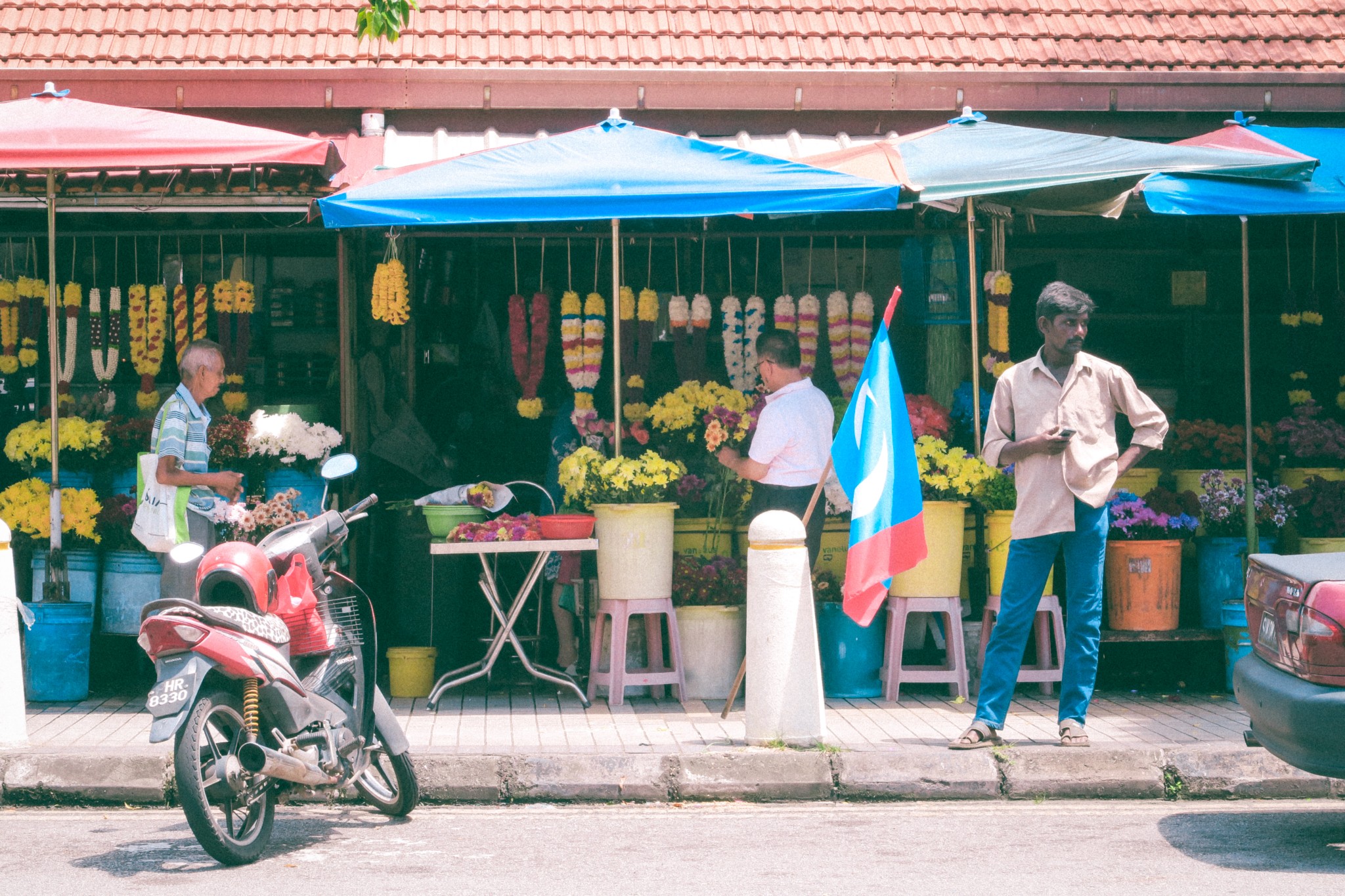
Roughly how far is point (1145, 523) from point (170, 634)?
547 centimetres

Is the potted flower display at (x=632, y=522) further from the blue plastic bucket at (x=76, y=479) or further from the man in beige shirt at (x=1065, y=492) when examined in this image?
the blue plastic bucket at (x=76, y=479)

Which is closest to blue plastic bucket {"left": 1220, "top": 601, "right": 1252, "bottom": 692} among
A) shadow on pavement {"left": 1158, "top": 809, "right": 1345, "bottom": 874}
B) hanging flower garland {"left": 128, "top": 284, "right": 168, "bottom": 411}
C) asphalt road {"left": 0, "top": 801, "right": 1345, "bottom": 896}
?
asphalt road {"left": 0, "top": 801, "right": 1345, "bottom": 896}

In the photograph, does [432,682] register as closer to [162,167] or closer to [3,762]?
[3,762]

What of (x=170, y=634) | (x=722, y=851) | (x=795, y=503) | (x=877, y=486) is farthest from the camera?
(x=795, y=503)

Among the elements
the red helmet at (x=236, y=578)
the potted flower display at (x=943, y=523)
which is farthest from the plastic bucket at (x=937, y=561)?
the red helmet at (x=236, y=578)

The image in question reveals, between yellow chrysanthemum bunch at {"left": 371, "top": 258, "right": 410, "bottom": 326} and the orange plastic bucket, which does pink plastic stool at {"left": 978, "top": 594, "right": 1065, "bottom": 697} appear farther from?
yellow chrysanthemum bunch at {"left": 371, "top": 258, "right": 410, "bottom": 326}

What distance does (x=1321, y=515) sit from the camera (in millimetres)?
8242

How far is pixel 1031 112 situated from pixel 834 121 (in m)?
1.36

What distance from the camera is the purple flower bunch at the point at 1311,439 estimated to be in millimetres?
8562

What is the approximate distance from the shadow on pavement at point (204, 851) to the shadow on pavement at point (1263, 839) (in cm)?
316

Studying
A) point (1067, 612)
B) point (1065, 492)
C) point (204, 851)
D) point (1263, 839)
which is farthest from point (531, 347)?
point (1263, 839)

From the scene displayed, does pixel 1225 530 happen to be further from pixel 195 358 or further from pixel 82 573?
pixel 82 573

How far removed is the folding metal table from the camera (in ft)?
25.0

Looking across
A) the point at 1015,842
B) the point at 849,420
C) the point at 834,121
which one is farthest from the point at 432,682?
the point at 834,121
